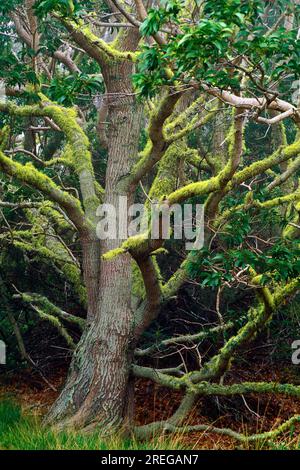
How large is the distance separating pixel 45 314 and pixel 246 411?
2994mm

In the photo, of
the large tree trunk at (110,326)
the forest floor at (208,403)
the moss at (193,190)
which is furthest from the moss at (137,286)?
the moss at (193,190)

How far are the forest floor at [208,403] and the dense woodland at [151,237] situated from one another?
32 millimetres

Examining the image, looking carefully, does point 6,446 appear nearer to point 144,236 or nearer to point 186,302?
point 144,236

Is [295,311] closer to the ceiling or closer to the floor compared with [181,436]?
closer to the ceiling

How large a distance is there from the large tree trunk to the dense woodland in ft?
0.06

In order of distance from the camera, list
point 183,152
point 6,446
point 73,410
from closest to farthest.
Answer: point 6,446 → point 73,410 → point 183,152

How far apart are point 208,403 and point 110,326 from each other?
86.5 inches

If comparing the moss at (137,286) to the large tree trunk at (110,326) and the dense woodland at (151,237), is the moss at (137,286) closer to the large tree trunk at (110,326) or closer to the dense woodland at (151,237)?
the dense woodland at (151,237)

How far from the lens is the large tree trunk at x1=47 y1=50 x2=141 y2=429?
22.0 feet

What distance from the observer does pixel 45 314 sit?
7.86 meters

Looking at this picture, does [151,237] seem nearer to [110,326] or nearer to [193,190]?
[193,190]

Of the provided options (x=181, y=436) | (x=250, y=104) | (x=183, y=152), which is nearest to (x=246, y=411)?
(x=181, y=436)

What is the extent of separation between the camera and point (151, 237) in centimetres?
604
